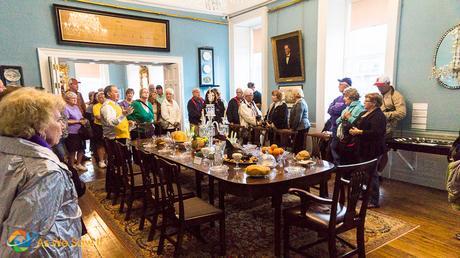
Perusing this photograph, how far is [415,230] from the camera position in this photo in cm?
272

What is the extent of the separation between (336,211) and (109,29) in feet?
18.1

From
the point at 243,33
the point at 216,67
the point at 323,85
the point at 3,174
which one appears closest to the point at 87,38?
the point at 216,67

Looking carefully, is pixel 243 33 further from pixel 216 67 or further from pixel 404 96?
pixel 404 96

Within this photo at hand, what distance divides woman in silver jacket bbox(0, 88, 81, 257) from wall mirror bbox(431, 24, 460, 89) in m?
4.33

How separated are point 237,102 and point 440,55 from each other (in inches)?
121

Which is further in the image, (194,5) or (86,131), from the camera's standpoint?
(194,5)

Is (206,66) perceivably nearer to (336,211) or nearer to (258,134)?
(258,134)

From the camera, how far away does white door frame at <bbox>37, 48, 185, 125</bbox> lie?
199 inches

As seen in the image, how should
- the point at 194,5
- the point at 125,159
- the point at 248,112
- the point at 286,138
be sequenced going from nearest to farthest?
the point at 125,159, the point at 286,138, the point at 248,112, the point at 194,5

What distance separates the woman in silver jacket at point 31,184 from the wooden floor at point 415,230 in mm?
1370

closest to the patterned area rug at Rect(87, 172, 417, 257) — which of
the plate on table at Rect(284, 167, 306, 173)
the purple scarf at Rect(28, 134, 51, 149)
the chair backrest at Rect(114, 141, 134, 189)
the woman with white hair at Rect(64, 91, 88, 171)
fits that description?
the chair backrest at Rect(114, 141, 134, 189)

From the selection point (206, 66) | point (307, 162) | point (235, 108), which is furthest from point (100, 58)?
point (307, 162)

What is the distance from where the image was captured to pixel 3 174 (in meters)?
1.11

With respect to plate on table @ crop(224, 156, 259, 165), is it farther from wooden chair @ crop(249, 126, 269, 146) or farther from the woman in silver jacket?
the woman in silver jacket
